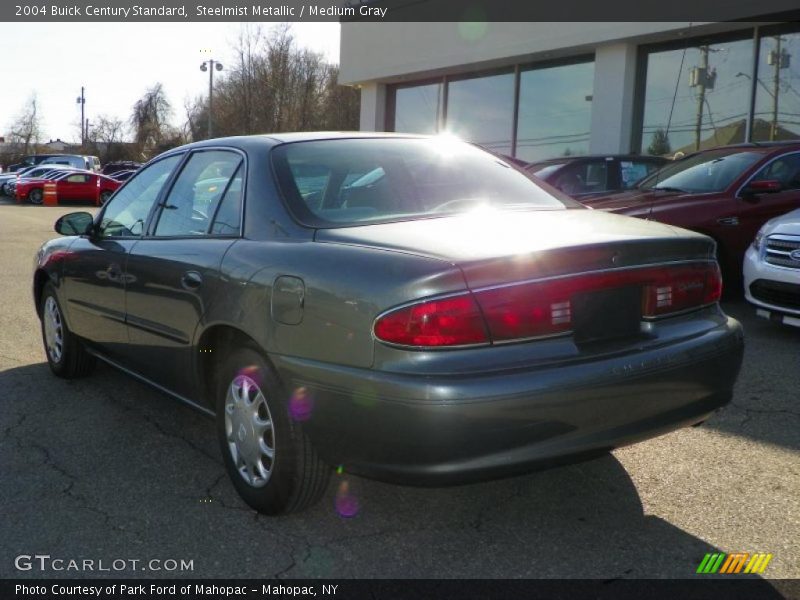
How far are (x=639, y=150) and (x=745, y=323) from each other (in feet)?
30.7

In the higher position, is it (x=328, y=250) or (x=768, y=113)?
(x=768, y=113)

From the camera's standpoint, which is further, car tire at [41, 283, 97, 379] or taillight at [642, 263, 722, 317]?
car tire at [41, 283, 97, 379]

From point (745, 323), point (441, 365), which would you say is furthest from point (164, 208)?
point (745, 323)

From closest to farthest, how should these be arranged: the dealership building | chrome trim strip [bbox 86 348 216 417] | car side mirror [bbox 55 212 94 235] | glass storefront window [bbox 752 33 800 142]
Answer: chrome trim strip [bbox 86 348 216 417]
car side mirror [bbox 55 212 94 235]
glass storefront window [bbox 752 33 800 142]
the dealership building

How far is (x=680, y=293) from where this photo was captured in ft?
10.1

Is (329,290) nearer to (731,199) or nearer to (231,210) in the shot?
(231,210)

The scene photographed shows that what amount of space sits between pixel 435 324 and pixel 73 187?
3110cm

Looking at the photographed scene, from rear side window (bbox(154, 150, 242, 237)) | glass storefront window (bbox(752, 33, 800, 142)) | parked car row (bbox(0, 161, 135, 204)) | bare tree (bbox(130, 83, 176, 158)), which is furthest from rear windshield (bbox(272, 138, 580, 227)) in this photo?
bare tree (bbox(130, 83, 176, 158))

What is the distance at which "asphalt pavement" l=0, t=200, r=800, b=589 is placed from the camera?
9.21 feet

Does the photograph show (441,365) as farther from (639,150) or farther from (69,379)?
(639,150)

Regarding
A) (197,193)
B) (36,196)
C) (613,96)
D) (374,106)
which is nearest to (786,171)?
(197,193)

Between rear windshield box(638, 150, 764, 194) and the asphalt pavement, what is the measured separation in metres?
3.96

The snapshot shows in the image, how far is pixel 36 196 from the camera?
31281 millimetres
